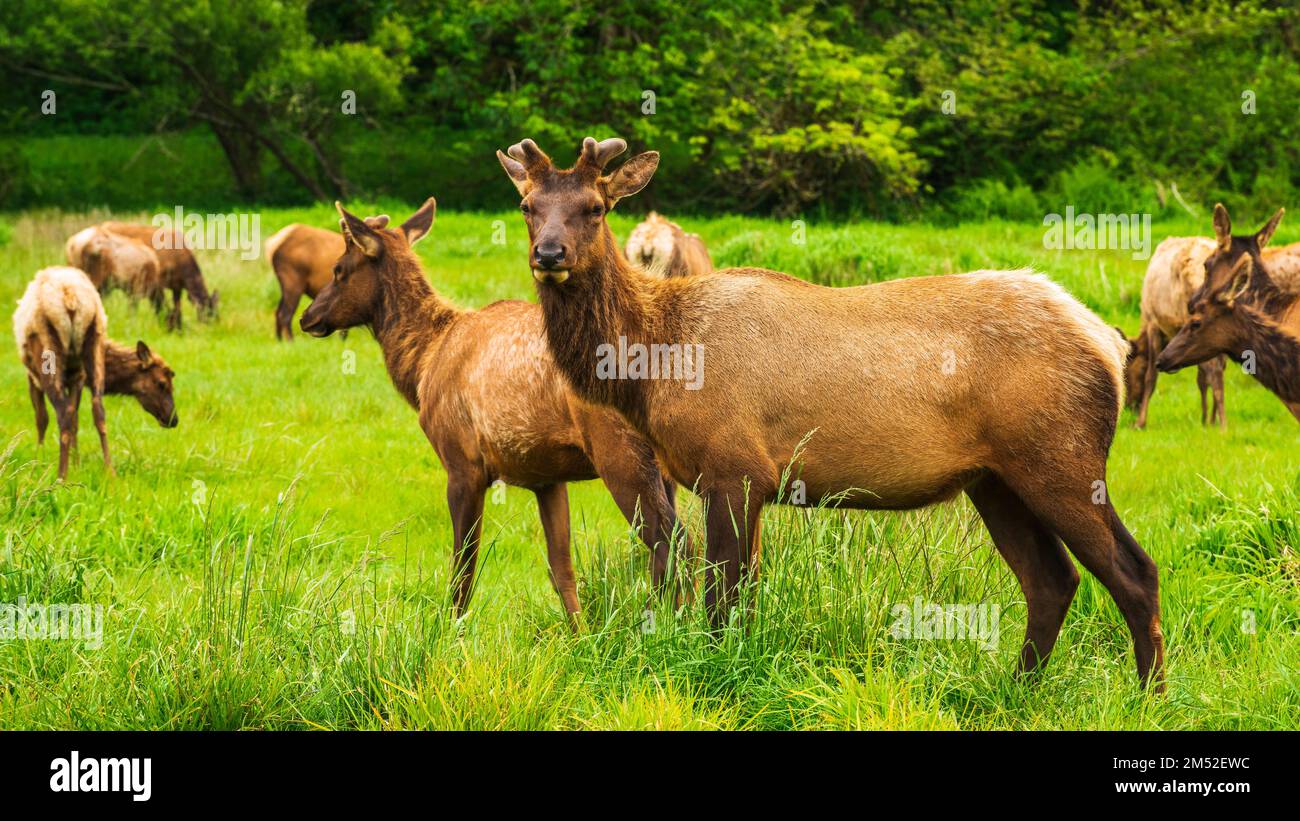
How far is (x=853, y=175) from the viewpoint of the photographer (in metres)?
31.8

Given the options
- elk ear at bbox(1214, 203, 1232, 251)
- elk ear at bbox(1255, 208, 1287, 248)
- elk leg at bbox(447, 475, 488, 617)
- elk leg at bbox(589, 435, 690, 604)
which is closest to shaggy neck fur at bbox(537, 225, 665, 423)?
elk leg at bbox(589, 435, 690, 604)

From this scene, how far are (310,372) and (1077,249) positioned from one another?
11.6 meters

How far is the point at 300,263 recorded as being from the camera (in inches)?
730

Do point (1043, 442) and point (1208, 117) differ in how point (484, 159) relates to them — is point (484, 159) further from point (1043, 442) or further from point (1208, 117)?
point (1043, 442)

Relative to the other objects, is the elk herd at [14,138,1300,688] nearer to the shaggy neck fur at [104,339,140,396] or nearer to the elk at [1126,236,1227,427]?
the shaggy neck fur at [104,339,140,396]

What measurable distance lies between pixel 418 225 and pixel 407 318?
0.86 metres

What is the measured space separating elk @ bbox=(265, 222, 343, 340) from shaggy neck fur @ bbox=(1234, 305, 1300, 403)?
482 inches

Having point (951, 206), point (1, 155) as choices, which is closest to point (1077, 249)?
point (951, 206)

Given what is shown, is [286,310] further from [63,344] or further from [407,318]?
[407,318]

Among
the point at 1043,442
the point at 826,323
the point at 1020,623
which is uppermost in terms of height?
the point at 826,323

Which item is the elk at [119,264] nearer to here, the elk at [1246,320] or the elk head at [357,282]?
the elk head at [357,282]

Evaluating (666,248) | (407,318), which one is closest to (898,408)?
(407,318)

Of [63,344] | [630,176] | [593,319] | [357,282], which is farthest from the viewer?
[63,344]

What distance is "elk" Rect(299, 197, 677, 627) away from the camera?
690 cm
